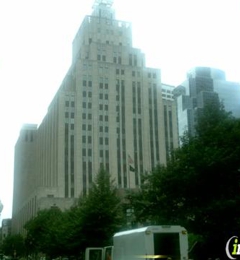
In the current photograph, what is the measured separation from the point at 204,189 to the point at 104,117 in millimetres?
94230

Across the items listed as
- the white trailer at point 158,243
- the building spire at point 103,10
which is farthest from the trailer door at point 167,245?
the building spire at point 103,10

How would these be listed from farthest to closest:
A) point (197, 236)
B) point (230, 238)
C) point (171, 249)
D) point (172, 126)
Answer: point (172, 126)
point (197, 236)
point (230, 238)
point (171, 249)

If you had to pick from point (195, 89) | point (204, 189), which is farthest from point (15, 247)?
point (195, 89)

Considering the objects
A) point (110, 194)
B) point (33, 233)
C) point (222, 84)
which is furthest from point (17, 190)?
point (110, 194)

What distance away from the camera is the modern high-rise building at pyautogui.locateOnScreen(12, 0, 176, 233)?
11381 cm

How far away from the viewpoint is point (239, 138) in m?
26.3

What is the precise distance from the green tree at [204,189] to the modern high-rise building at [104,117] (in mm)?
83277

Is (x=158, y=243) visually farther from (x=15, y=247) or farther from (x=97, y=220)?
(x=15, y=247)

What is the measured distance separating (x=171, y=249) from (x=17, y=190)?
183598 mm

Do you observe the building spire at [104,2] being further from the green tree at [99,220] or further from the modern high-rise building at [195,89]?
the green tree at [99,220]

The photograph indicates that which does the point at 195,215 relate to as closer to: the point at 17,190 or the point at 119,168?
the point at 119,168

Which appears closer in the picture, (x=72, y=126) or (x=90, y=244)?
(x=90, y=244)

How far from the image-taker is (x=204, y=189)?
1007 inches

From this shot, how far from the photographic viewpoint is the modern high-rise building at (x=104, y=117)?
11381 centimetres
